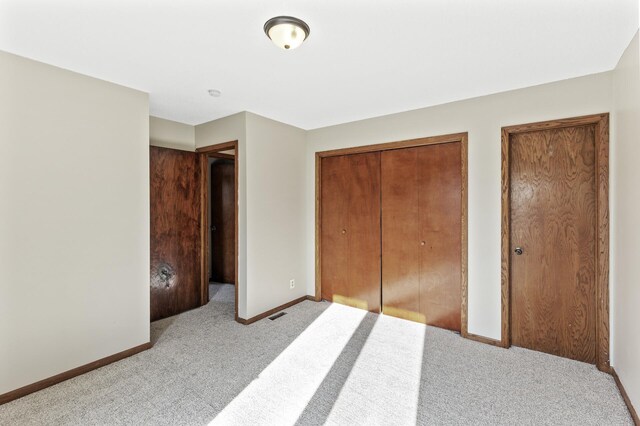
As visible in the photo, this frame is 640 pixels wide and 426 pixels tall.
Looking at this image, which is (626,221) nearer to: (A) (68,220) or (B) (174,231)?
(A) (68,220)

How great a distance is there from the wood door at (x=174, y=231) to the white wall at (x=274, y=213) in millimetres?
933

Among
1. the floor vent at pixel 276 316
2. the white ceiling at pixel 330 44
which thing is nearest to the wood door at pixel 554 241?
the white ceiling at pixel 330 44

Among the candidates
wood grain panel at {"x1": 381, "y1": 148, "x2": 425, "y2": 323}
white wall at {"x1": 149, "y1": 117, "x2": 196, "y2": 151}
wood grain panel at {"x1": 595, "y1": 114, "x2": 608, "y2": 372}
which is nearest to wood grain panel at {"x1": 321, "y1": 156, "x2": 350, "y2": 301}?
wood grain panel at {"x1": 381, "y1": 148, "x2": 425, "y2": 323}

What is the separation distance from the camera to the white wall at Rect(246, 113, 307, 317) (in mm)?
3398

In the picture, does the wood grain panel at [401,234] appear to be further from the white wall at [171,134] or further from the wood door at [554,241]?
the white wall at [171,134]

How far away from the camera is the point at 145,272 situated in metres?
2.80

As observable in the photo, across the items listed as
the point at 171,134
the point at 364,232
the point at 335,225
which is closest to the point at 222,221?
the point at 171,134

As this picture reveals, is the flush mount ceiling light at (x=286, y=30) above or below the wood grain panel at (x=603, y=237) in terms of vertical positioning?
above

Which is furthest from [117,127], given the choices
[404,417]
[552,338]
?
[552,338]

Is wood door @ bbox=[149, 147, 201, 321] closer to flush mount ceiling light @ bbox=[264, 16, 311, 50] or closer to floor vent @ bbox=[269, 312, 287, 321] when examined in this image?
floor vent @ bbox=[269, 312, 287, 321]

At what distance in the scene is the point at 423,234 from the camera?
3.30 metres

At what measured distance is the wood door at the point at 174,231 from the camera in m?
3.46

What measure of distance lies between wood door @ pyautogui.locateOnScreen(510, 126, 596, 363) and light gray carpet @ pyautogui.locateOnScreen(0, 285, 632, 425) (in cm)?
22

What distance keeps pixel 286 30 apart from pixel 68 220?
2120 millimetres
